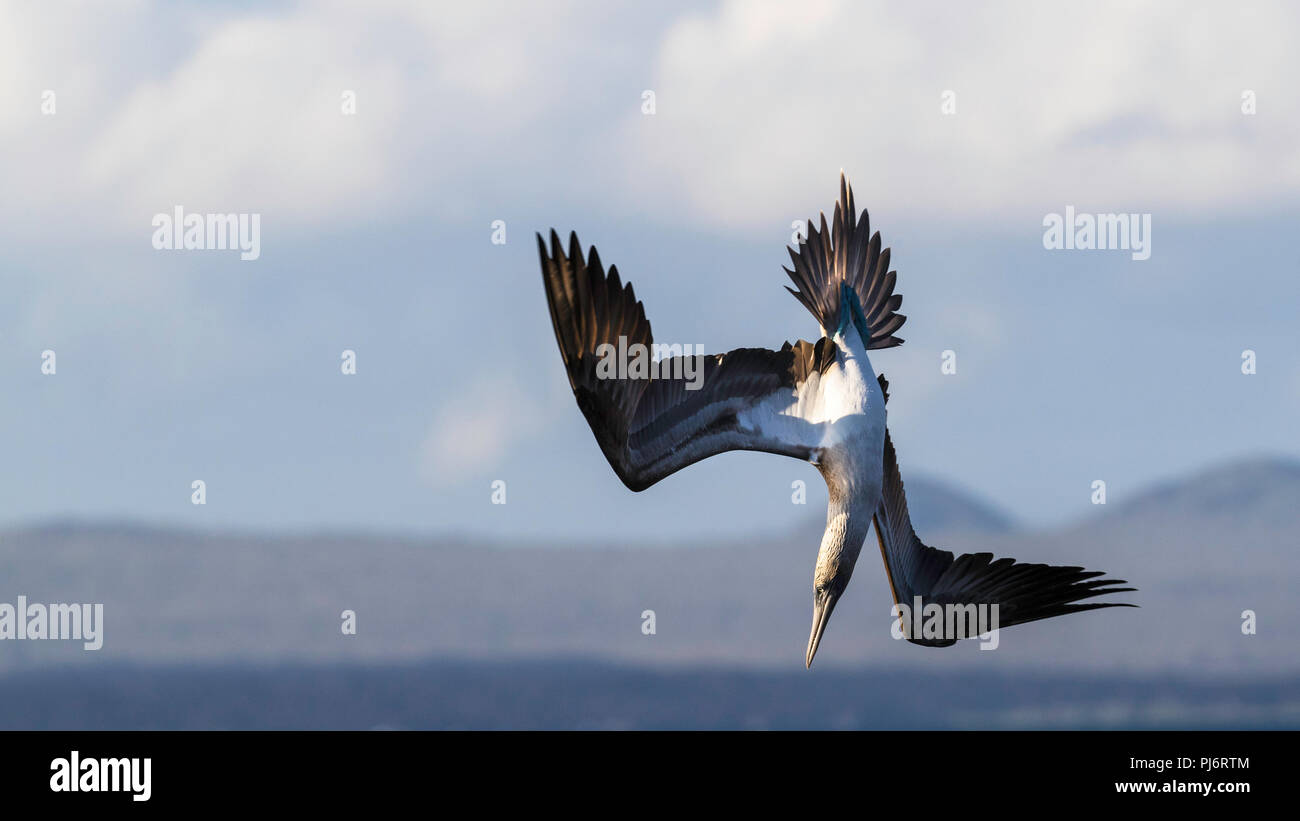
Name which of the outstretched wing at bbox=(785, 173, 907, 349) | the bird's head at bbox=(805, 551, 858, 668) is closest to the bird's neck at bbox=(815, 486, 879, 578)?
the bird's head at bbox=(805, 551, 858, 668)

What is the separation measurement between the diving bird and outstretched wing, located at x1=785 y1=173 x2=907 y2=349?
1 centimetres

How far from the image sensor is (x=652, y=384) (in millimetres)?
14000

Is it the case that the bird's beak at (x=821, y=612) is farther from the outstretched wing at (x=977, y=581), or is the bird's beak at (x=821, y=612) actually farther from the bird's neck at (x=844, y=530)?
the outstretched wing at (x=977, y=581)

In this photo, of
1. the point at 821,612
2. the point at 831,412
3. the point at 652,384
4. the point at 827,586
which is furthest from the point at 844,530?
the point at 652,384

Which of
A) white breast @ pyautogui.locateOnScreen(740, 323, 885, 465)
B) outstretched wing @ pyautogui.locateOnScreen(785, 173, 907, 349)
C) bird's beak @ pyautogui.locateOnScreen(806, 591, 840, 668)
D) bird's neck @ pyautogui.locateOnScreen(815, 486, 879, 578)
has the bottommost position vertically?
bird's beak @ pyautogui.locateOnScreen(806, 591, 840, 668)

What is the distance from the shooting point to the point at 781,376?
48.8 ft

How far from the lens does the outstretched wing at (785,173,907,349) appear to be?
1580 centimetres

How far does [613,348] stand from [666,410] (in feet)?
2.58

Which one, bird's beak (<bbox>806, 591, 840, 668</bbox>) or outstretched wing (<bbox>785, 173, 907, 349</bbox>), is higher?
outstretched wing (<bbox>785, 173, 907, 349</bbox>)

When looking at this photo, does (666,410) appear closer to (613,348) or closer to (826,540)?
(613,348)

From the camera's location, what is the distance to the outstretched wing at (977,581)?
16.9 m

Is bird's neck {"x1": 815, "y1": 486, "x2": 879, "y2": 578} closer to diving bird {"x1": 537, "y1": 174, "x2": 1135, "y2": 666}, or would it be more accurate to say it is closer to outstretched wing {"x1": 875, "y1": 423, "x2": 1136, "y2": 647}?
diving bird {"x1": 537, "y1": 174, "x2": 1135, "y2": 666}

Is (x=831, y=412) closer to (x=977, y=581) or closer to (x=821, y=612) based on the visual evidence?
(x=821, y=612)
